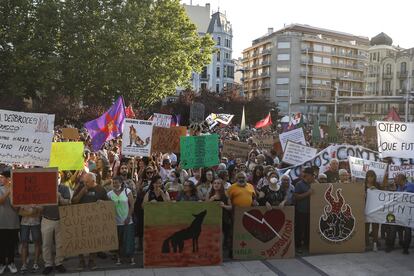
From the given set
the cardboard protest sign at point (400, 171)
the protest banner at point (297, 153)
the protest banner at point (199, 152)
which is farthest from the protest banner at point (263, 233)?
the protest banner at point (297, 153)

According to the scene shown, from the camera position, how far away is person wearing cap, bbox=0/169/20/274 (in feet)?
26.9

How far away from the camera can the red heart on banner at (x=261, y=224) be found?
9.16 metres

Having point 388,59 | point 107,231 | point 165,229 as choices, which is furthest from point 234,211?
point 388,59

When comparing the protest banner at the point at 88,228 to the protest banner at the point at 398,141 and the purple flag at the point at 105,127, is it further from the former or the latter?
the protest banner at the point at 398,141

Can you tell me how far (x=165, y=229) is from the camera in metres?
8.64

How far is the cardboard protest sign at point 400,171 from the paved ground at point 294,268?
1.77 metres

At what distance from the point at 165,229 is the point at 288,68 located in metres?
99.9

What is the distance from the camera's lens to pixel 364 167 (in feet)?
35.4

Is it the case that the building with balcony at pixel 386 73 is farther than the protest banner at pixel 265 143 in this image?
Yes

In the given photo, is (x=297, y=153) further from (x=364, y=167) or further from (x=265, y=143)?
(x=265, y=143)

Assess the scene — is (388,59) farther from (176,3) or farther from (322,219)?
(322,219)

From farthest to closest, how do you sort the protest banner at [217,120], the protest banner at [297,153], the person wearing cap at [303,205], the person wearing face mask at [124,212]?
1. the protest banner at [217,120]
2. the protest banner at [297,153]
3. the person wearing cap at [303,205]
4. the person wearing face mask at [124,212]

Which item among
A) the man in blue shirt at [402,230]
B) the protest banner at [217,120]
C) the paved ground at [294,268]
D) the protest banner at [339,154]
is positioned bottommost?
the paved ground at [294,268]

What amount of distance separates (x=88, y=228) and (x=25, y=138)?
1849 mm
